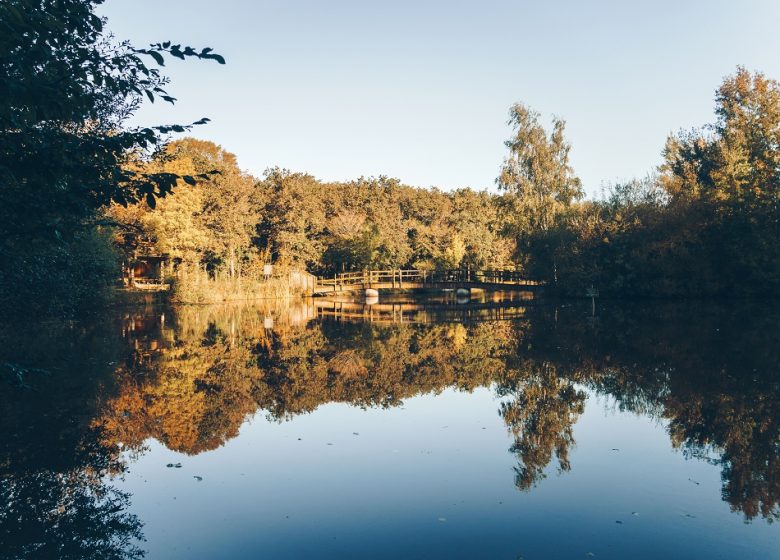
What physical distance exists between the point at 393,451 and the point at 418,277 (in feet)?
167

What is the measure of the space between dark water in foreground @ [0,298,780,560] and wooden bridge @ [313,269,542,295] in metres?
34.0

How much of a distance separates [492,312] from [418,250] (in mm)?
35696

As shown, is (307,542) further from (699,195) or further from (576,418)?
(699,195)

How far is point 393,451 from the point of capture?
30.5 ft

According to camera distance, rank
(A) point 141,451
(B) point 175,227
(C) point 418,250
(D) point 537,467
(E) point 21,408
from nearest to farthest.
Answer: (D) point 537,467, (A) point 141,451, (E) point 21,408, (B) point 175,227, (C) point 418,250

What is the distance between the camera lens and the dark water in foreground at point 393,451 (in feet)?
19.9

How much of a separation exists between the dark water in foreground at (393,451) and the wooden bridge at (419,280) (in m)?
34.0

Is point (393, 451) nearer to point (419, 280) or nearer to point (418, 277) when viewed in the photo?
point (419, 280)

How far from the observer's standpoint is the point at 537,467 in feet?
26.9

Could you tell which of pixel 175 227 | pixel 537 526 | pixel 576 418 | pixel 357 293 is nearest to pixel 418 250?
pixel 357 293

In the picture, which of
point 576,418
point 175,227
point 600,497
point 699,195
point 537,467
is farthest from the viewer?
point 175,227

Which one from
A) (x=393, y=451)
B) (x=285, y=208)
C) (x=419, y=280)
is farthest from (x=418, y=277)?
(x=393, y=451)

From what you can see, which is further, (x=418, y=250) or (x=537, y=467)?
(x=418, y=250)

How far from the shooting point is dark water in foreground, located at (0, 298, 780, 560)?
→ 607 centimetres
